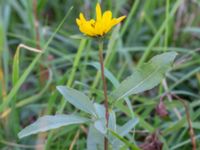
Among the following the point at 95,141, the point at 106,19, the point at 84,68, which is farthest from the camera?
the point at 84,68

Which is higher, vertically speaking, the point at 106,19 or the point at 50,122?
the point at 106,19

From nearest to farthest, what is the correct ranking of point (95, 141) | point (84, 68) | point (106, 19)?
point (106, 19) < point (95, 141) < point (84, 68)

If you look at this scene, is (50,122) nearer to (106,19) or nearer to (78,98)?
(78,98)

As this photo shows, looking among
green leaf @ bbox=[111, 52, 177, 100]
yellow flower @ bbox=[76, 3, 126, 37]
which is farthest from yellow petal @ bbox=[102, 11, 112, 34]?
green leaf @ bbox=[111, 52, 177, 100]

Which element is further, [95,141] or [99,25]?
[95,141]

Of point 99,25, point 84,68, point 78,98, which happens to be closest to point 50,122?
point 78,98

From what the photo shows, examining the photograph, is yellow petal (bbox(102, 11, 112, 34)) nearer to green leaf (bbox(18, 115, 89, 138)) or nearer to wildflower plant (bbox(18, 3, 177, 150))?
wildflower plant (bbox(18, 3, 177, 150))

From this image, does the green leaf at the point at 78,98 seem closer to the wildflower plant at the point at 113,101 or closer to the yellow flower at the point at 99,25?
the wildflower plant at the point at 113,101

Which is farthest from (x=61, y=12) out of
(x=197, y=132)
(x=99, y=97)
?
(x=197, y=132)
